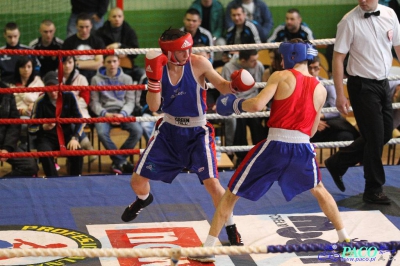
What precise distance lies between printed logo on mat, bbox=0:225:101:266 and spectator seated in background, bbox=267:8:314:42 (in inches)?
184

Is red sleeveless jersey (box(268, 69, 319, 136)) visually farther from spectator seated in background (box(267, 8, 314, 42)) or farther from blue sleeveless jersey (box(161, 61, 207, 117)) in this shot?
spectator seated in background (box(267, 8, 314, 42))

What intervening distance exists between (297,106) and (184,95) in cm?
72

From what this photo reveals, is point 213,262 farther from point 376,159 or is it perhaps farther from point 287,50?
point 376,159

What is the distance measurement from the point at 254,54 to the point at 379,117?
2.34m

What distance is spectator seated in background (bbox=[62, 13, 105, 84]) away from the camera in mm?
8250

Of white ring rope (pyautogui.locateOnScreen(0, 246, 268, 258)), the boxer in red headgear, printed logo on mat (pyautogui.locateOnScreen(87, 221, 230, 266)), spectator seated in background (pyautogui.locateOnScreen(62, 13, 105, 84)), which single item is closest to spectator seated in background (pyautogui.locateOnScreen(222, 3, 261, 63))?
spectator seated in background (pyautogui.locateOnScreen(62, 13, 105, 84))

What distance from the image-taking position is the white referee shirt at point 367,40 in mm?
5359

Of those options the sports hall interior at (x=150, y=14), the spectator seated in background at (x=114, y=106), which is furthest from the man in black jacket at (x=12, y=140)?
the sports hall interior at (x=150, y=14)

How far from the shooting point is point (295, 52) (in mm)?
4340

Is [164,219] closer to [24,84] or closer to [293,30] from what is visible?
[24,84]

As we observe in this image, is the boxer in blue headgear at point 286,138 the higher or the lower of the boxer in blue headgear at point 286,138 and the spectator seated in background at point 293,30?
the higher

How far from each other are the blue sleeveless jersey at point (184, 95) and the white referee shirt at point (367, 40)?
4.10 feet

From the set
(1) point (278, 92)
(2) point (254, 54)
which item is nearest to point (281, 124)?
(1) point (278, 92)

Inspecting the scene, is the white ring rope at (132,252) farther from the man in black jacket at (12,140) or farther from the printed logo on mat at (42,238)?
the man in black jacket at (12,140)
